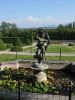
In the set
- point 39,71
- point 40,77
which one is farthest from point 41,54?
point 40,77

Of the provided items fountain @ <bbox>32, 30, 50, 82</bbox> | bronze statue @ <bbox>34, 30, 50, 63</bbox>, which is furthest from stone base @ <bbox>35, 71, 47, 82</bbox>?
bronze statue @ <bbox>34, 30, 50, 63</bbox>

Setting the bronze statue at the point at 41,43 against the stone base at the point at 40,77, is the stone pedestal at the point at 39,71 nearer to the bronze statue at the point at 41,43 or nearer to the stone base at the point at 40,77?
the stone base at the point at 40,77

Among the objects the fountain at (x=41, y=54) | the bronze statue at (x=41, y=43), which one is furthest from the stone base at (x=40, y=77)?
the bronze statue at (x=41, y=43)

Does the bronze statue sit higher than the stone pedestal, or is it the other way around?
the bronze statue

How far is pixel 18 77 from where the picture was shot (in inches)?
571

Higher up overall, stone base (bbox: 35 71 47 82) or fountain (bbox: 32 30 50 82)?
fountain (bbox: 32 30 50 82)

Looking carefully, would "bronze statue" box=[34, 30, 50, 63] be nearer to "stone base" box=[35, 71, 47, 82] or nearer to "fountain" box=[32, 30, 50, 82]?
"fountain" box=[32, 30, 50, 82]

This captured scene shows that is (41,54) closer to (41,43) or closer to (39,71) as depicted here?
(41,43)

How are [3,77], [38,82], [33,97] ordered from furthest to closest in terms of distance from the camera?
[3,77], [38,82], [33,97]

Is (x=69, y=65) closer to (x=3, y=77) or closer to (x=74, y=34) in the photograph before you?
(x=3, y=77)

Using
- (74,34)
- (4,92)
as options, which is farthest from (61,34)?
(4,92)

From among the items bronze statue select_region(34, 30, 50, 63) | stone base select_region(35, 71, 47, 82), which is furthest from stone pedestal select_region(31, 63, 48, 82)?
bronze statue select_region(34, 30, 50, 63)

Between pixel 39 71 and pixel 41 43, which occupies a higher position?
pixel 41 43

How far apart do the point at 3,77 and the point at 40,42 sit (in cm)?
256
